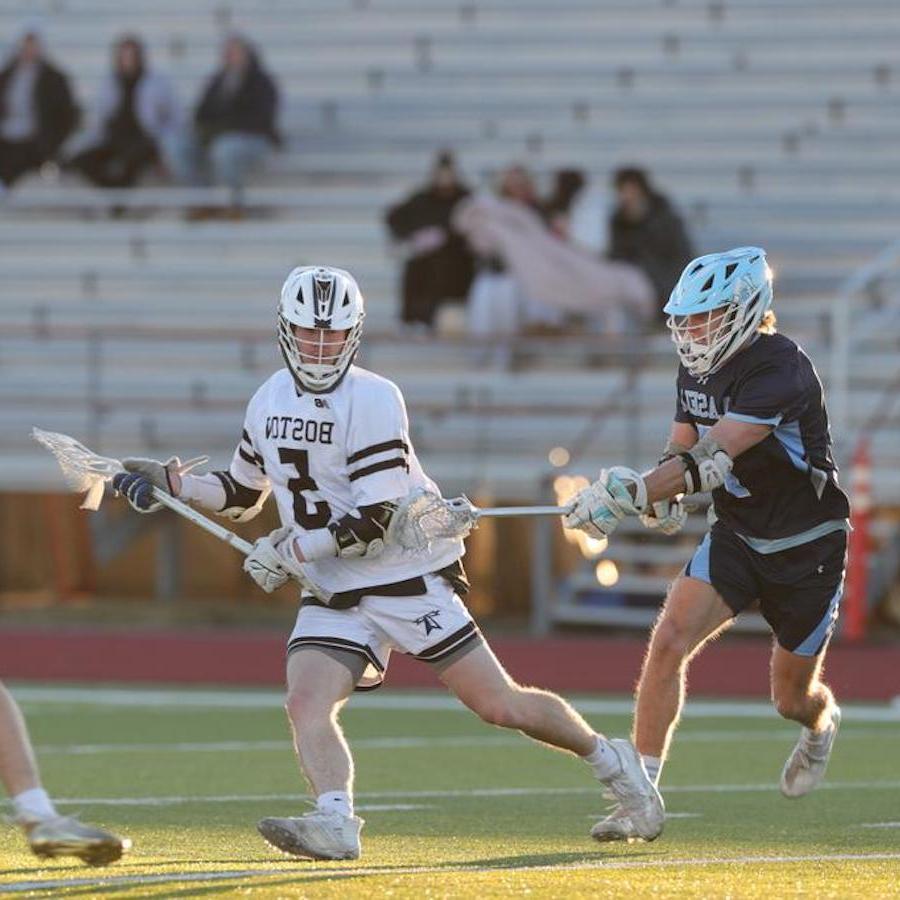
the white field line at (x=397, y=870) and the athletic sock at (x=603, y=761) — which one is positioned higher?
the athletic sock at (x=603, y=761)

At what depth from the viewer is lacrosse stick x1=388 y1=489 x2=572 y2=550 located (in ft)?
21.8

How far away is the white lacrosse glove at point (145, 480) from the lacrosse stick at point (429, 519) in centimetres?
73

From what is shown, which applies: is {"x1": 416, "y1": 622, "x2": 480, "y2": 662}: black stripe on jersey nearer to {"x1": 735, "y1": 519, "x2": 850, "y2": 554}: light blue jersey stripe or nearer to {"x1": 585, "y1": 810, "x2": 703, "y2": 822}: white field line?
{"x1": 735, "y1": 519, "x2": 850, "y2": 554}: light blue jersey stripe

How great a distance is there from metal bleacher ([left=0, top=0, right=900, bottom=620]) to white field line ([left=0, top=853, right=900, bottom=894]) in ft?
28.6

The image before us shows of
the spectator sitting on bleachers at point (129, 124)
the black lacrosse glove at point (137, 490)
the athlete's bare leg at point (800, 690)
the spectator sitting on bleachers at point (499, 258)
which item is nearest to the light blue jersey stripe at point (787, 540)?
the athlete's bare leg at point (800, 690)

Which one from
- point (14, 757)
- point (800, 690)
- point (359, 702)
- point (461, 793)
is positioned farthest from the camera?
point (359, 702)

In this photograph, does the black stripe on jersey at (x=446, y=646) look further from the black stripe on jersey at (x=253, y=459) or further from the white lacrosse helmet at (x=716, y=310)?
the white lacrosse helmet at (x=716, y=310)

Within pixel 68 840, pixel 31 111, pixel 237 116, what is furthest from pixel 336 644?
pixel 31 111

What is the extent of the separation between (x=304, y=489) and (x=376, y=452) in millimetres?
264

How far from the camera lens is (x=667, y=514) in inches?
280

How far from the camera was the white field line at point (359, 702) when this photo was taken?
40.3 ft

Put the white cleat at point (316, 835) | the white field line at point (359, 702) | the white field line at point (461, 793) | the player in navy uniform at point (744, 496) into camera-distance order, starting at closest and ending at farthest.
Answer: the white cleat at point (316, 835) < the player in navy uniform at point (744, 496) < the white field line at point (461, 793) < the white field line at point (359, 702)


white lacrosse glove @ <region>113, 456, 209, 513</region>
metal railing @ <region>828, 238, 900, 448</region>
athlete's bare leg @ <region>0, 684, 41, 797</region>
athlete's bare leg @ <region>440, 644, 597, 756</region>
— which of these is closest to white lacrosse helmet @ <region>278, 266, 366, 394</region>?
white lacrosse glove @ <region>113, 456, 209, 513</region>

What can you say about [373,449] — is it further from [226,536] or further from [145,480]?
[145,480]
